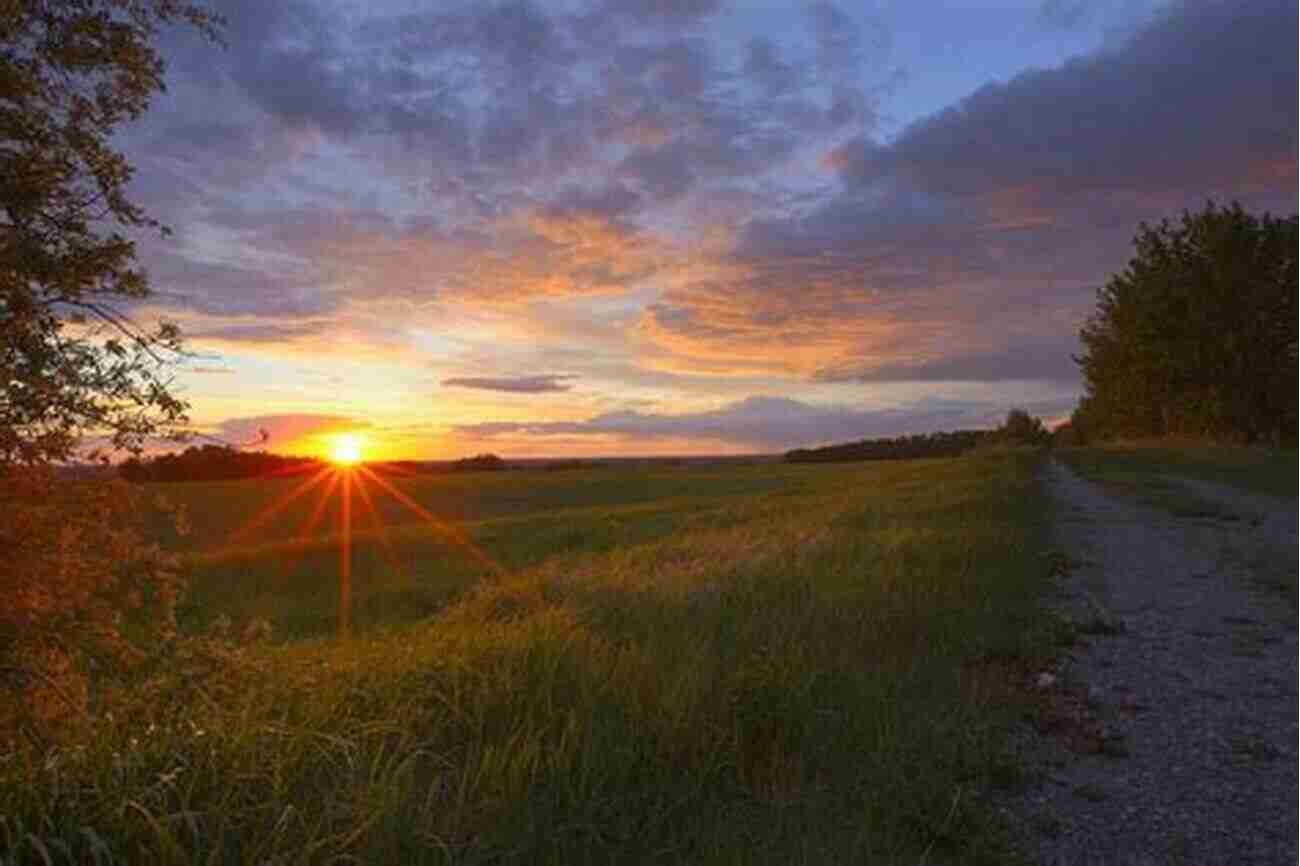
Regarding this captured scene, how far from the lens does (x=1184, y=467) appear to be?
3931cm

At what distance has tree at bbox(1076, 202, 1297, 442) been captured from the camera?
54312 mm

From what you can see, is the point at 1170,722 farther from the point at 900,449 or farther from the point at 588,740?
the point at 900,449

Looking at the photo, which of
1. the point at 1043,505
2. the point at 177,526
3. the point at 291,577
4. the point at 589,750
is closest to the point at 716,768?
the point at 589,750

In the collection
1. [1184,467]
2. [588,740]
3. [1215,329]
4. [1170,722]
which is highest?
[1215,329]

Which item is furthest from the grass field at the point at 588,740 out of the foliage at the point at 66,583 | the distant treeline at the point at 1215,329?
the distant treeline at the point at 1215,329

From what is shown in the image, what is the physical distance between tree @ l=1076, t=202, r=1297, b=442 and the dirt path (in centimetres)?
4558

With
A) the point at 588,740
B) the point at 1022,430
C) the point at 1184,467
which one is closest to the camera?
the point at 588,740

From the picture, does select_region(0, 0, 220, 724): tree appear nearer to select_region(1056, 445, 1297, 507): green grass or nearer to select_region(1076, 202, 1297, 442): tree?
select_region(1056, 445, 1297, 507): green grass

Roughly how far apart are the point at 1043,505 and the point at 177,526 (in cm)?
2154

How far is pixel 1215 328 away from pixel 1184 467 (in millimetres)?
19958

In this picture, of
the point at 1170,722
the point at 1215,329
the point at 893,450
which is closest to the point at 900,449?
the point at 893,450

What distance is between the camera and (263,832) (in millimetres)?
3855

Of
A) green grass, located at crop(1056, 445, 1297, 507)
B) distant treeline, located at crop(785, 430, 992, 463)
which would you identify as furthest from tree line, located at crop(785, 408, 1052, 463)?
green grass, located at crop(1056, 445, 1297, 507)

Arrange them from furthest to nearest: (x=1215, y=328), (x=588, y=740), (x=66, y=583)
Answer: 1. (x=1215, y=328)
2. (x=588, y=740)
3. (x=66, y=583)
